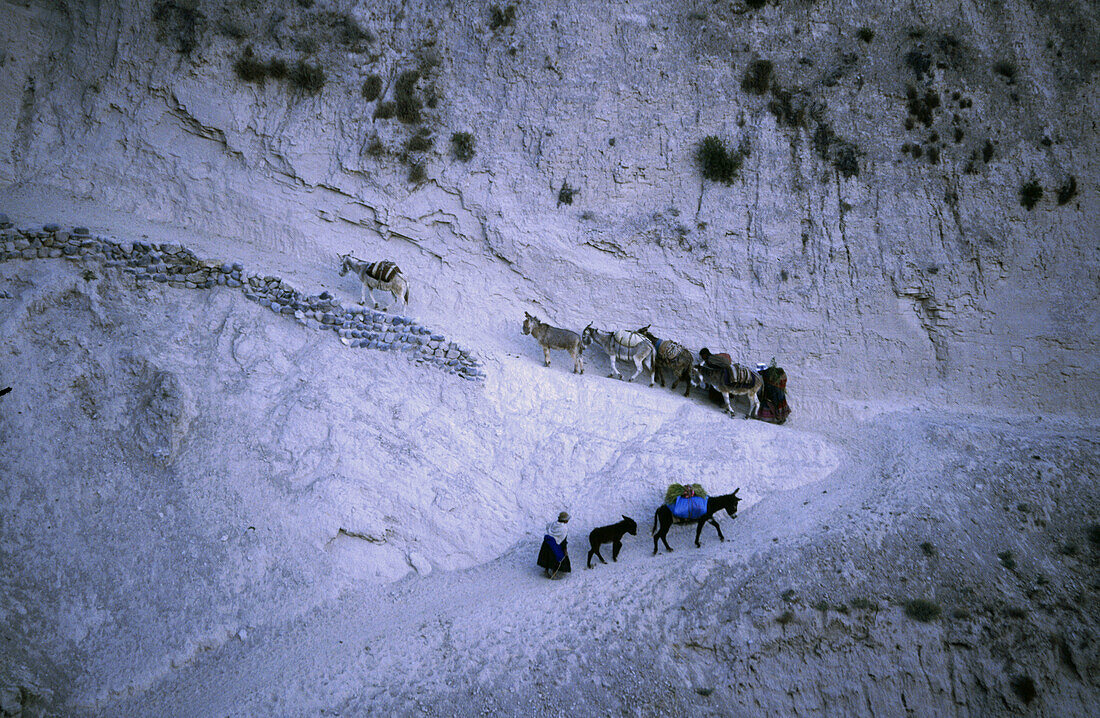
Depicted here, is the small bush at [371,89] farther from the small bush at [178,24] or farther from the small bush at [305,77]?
the small bush at [178,24]

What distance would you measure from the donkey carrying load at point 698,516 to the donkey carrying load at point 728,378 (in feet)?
11.3

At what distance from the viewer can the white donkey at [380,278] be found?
14.3m

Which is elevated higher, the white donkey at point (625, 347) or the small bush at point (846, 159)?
the small bush at point (846, 159)

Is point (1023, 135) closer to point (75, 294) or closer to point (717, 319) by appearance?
point (717, 319)

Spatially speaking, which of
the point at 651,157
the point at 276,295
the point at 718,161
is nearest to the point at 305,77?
the point at 276,295

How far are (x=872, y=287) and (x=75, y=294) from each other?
17.7 meters

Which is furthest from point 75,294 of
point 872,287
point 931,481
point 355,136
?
point 872,287

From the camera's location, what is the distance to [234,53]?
1627cm

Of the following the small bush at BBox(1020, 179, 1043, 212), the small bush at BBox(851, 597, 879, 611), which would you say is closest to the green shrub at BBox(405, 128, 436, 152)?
the small bush at BBox(851, 597, 879, 611)

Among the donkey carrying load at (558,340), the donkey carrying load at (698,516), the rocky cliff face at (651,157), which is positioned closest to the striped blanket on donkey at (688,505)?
the donkey carrying load at (698,516)

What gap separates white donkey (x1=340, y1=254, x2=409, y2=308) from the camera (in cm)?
1426

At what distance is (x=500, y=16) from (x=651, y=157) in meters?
5.86

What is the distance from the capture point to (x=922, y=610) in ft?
33.0

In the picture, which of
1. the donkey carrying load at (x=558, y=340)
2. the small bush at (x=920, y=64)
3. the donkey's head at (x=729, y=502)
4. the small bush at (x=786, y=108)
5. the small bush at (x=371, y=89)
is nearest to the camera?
the donkey's head at (x=729, y=502)
